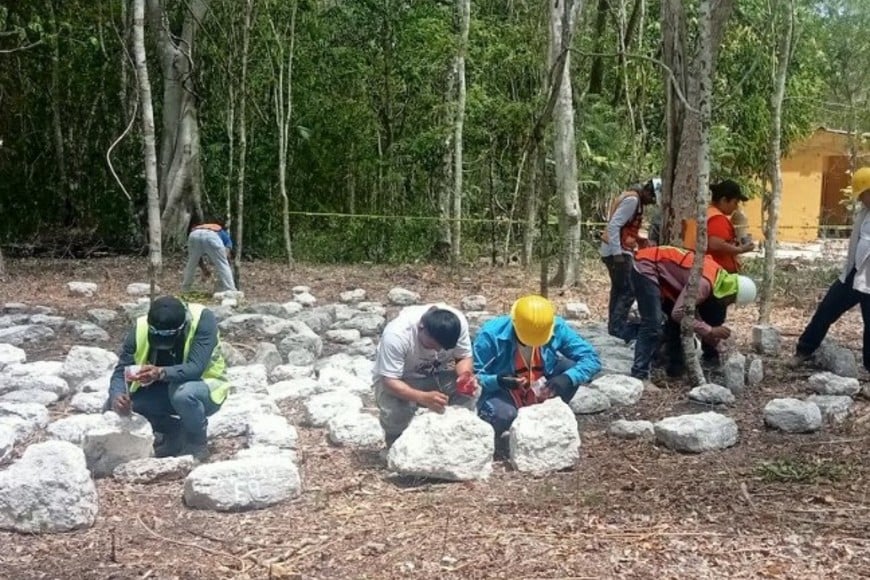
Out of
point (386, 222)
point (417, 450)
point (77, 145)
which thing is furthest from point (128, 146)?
point (417, 450)

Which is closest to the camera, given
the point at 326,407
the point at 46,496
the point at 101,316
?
the point at 46,496

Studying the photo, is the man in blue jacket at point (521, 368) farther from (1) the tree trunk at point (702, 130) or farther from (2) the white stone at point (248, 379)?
(2) the white stone at point (248, 379)

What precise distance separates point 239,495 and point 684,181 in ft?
15.0

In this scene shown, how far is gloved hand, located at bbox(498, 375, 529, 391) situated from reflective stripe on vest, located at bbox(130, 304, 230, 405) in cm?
146

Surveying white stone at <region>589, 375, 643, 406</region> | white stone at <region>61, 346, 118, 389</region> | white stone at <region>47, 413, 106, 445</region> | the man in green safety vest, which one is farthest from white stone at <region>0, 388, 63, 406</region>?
white stone at <region>589, 375, 643, 406</region>

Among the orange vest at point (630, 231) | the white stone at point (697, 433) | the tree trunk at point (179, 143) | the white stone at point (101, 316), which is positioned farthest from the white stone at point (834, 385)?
the tree trunk at point (179, 143)

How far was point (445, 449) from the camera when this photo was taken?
4.37 m

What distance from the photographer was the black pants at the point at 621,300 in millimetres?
7578

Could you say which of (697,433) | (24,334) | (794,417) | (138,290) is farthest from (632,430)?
(138,290)

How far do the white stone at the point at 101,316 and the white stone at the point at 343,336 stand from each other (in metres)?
2.16

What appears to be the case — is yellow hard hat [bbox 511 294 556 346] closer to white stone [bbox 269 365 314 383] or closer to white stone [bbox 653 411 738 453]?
white stone [bbox 653 411 738 453]

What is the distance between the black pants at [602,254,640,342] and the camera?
7.58 m

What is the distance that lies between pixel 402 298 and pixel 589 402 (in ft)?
15.7

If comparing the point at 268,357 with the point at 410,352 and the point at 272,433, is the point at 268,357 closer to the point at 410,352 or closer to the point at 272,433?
the point at 272,433
